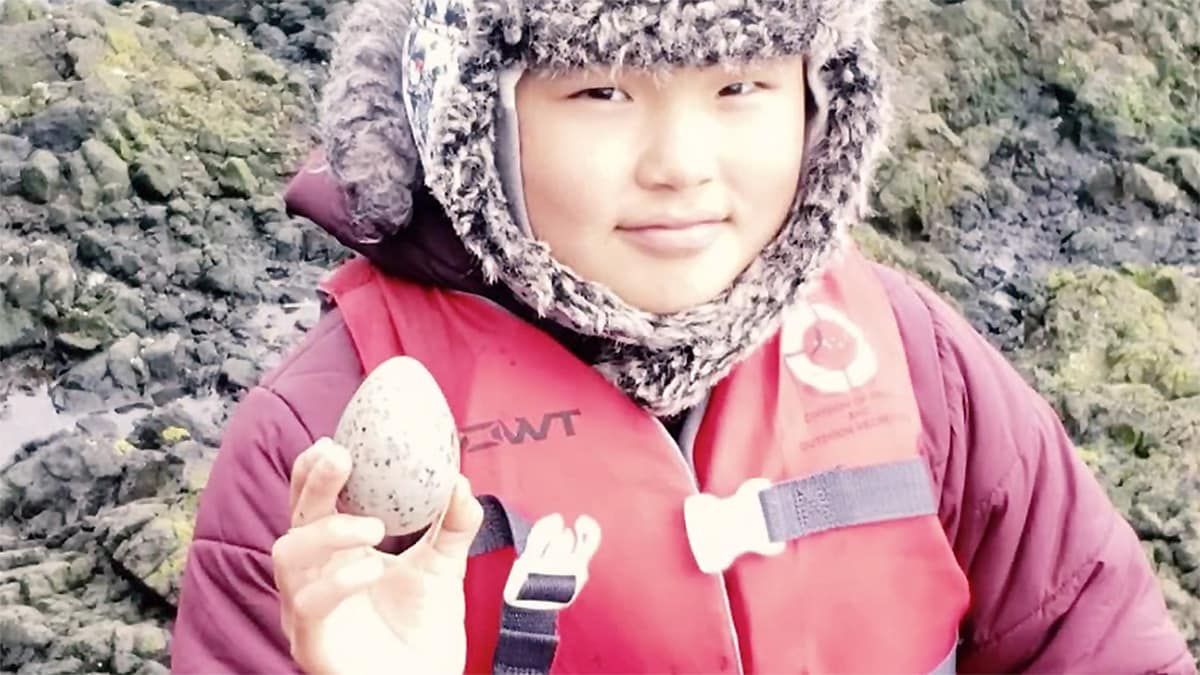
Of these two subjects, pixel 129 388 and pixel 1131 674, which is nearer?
pixel 1131 674

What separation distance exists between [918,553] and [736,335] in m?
0.40

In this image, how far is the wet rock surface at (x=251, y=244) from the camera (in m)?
3.66

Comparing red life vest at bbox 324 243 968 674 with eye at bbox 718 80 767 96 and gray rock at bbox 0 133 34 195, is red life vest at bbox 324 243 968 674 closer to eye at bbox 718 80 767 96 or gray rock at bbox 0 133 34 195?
eye at bbox 718 80 767 96

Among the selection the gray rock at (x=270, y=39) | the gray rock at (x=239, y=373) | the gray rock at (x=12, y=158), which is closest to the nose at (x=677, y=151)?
the gray rock at (x=239, y=373)

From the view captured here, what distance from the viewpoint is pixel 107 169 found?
4.68m

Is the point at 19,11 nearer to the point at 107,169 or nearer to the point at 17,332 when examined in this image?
the point at 107,169

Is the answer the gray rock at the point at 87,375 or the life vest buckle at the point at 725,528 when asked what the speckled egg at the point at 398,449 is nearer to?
the life vest buckle at the point at 725,528

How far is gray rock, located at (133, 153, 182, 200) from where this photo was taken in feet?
15.4

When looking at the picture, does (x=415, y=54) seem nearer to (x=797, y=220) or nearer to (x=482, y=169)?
(x=482, y=169)

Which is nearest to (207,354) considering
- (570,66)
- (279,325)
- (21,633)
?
(279,325)

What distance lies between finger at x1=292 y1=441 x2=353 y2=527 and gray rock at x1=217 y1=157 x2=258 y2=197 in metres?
3.29

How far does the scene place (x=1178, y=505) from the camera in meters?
3.75

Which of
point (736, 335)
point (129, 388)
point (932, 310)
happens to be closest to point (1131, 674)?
point (932, 310)

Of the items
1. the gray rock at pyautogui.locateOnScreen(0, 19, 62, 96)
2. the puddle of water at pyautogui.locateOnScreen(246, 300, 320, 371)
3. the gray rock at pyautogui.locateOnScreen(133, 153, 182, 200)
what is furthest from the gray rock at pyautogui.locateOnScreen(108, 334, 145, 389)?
the gray rock at pyautogui.locateOnScreen(0, 19, 62, 96)
